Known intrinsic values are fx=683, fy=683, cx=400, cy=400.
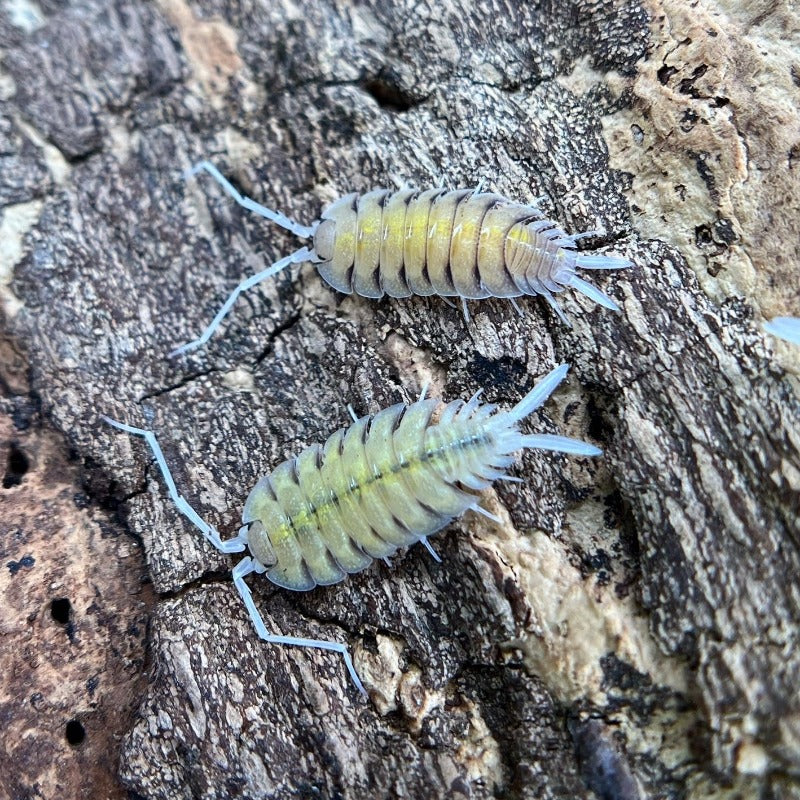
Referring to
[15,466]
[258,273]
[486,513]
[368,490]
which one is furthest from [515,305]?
[15,466]

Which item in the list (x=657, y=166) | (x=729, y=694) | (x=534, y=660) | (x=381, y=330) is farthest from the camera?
(x=381, y=330)

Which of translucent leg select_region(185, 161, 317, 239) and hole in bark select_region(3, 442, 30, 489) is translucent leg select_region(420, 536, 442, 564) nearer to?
translucent leg select_region(185, 161, 317, 239)

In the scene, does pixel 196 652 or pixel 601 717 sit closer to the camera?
pixel 601 717

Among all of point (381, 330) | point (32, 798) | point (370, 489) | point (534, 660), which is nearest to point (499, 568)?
point (534, 660)

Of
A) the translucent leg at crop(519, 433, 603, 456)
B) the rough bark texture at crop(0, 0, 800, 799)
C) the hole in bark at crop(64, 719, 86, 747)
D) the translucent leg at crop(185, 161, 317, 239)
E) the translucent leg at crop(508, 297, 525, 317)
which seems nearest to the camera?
the rough bark texture at crop(0, 0, 800, 799)

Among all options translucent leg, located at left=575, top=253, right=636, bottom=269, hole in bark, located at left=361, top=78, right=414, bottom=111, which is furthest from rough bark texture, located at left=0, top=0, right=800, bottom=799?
translucent leg, located at left=575, top=253, right=636, bottom=269

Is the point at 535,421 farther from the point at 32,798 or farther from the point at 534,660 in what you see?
the point at 32,798

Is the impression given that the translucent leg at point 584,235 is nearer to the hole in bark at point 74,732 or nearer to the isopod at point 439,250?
the isopod at point 439,250
